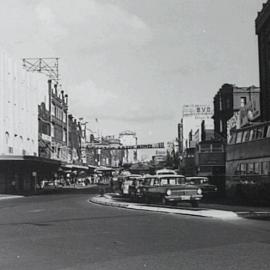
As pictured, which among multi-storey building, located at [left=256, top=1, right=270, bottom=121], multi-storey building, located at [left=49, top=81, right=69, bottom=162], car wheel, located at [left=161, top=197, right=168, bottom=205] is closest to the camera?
car wheel, located at [left=161, top=197, right=168, bottom=205]

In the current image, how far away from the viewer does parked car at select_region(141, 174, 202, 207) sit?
2758 cm

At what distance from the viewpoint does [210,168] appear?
44.0m

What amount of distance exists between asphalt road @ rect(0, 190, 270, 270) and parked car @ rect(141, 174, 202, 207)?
9.14 m

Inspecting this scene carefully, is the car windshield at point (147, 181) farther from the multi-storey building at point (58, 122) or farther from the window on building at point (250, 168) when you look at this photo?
the multi-storey building at point (58, 122)

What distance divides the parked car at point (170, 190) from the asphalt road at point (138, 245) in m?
9.14

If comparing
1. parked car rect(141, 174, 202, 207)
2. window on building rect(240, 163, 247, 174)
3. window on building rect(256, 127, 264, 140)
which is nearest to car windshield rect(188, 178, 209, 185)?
parked car rect(141, 174, 202, 207)

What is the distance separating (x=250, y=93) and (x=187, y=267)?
234 ft

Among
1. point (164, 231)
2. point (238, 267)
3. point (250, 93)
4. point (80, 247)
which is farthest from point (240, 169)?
point (250, 93)

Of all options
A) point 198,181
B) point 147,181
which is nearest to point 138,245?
point 147,181

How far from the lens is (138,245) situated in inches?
483

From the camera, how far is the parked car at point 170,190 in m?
27.6

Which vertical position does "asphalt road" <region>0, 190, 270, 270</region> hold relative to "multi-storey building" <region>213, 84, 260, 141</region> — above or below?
below

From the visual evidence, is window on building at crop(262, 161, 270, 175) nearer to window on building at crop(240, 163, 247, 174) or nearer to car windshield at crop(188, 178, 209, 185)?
window on building at crop(240, 163, 247, 174)

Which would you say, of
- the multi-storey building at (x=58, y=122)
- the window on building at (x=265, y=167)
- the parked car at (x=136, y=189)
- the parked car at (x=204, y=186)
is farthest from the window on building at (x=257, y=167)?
the multi-storey building at (x=58, y=122)
